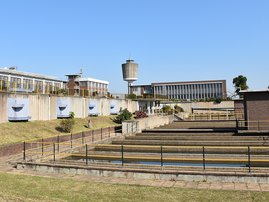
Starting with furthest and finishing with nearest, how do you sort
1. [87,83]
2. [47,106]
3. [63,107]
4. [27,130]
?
1. [87,83]
2. [63,107]
3. [47,106]
4. [27,130]

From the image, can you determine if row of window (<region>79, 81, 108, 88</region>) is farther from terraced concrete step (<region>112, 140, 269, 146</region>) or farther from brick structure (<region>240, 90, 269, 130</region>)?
brick structure (<region>240, 90, 269, 130</region>)

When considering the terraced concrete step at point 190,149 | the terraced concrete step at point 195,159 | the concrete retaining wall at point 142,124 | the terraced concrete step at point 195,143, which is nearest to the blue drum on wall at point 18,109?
the terraced concrete step at point 190,149

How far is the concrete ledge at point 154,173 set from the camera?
40.7ft

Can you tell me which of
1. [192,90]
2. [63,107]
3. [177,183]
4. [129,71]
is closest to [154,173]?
[177,183]

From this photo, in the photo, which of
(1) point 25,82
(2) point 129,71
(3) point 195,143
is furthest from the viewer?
(2) point 129,71

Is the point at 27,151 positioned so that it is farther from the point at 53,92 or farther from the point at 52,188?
the point at 53,92

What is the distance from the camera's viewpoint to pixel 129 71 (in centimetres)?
7875

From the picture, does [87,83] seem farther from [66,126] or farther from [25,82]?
[66,126]

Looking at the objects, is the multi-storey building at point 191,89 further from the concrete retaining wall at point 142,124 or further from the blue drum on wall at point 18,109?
the blue drum on wall at point 18,109

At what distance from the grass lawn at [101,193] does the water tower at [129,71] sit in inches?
2644

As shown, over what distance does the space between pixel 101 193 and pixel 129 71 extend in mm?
68814

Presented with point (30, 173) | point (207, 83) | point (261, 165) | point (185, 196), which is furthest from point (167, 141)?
point (207, 83)

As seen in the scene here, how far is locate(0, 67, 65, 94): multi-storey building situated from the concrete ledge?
1645 cm

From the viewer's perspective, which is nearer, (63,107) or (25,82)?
(63,107)
